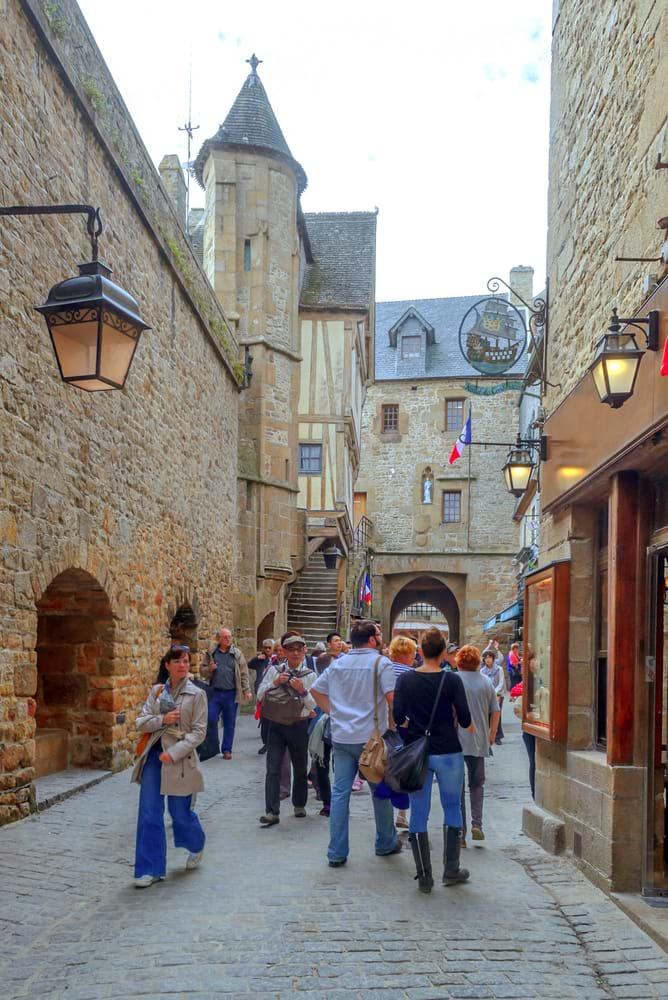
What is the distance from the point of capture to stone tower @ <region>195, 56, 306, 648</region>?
66.8ft

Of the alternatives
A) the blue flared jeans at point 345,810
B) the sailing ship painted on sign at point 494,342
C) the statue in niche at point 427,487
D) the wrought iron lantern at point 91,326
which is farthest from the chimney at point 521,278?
the wrought iron lantern at point 91,326

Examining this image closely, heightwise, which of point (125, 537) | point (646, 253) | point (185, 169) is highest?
point (185, 169)

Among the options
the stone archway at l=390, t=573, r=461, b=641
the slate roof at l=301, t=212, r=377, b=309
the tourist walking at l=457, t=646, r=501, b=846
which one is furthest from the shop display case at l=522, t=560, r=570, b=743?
the stone archway at l=390, t=573, r=461, b=641

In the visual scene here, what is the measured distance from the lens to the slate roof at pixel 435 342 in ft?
129

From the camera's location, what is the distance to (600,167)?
7.28m

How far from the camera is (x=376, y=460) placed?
129 ft

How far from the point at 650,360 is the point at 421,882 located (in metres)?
3.00

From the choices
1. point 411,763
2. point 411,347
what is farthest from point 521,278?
point 411,763

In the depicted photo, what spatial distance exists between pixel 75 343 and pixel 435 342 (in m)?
36.0

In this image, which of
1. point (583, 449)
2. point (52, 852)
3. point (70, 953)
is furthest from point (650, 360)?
point (52, 852)

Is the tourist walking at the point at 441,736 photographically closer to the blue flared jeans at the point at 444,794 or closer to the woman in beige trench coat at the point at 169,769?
the blue flared jeans at the point at 444,794

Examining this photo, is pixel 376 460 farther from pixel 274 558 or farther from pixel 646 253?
pixel 646 253

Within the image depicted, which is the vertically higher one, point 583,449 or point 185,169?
point 185,169

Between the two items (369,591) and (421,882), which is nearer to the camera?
(421,882)
